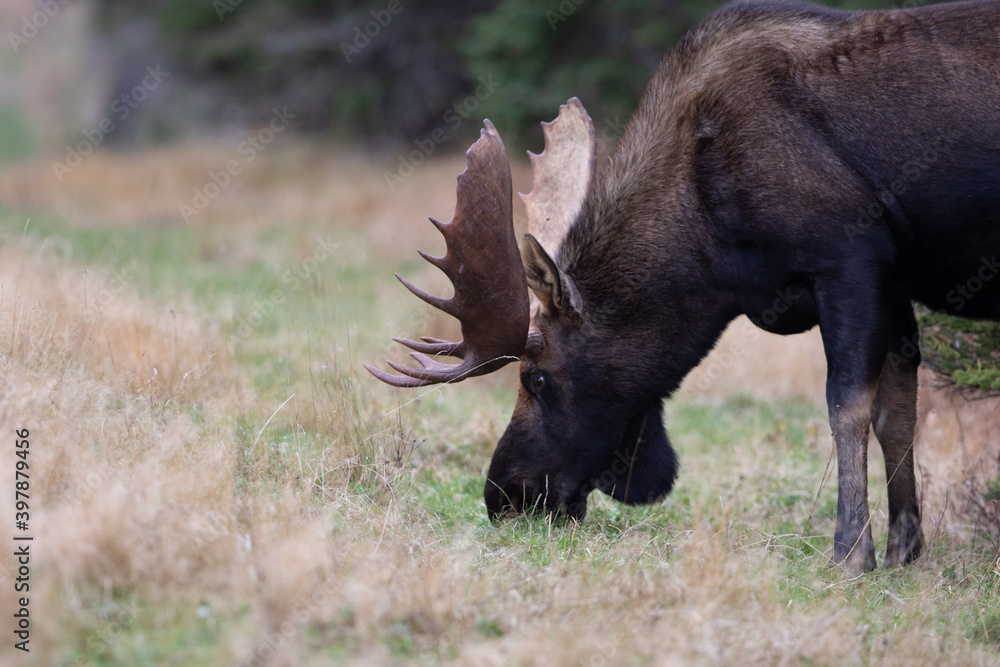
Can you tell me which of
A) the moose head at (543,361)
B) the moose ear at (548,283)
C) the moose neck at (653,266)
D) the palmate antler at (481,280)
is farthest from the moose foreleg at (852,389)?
the palmate antler at (481,280)

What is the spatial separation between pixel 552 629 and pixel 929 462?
172 inches

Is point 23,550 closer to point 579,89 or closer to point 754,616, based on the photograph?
point 754,616

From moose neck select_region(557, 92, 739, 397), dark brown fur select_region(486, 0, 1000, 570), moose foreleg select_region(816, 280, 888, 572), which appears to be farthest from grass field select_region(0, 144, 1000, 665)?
moose neck select_region(557, 92, 739, 397)

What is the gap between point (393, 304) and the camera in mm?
11000

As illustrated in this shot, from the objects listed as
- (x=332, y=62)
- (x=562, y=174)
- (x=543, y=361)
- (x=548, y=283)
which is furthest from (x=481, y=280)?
(x=332, y=62)

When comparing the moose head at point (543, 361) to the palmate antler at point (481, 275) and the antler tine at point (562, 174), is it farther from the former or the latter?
the antler tine at point (562, 174)

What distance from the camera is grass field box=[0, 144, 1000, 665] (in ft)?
10.3

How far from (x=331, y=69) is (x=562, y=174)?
16314 mm

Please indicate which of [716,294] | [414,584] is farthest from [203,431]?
[716,294]

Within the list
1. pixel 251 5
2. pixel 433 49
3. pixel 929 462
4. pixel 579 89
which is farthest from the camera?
pixel 251 5

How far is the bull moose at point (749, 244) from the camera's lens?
14.9ft

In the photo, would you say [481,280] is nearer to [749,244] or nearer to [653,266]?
[653,266]

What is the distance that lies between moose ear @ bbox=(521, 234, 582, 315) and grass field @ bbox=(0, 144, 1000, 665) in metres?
1.04

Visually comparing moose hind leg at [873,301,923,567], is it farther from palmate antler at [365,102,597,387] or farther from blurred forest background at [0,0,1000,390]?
blurred forest background at [0,0,1000,390]
